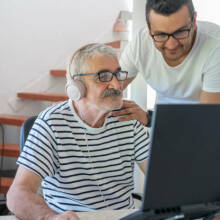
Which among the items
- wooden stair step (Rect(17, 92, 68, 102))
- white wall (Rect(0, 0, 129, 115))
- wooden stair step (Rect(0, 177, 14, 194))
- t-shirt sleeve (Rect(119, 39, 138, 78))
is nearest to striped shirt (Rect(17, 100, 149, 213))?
t-shirt sleeve (Rect(119, 39, 138, 78))

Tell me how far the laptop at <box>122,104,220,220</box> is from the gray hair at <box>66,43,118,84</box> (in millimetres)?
720

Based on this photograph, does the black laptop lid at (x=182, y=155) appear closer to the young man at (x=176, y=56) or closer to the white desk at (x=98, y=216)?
the white desk at (x=98, y=216)

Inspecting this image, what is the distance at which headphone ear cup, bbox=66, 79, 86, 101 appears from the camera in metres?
1.26

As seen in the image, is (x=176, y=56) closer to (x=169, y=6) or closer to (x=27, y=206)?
(x=169, y=6)

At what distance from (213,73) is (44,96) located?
191cm

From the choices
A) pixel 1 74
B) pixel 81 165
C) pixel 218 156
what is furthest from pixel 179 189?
pixel 1 74

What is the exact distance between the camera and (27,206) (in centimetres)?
106

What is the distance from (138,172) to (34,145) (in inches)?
58.2

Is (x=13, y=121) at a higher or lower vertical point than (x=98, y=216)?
lower

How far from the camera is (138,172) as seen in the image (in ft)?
8.34

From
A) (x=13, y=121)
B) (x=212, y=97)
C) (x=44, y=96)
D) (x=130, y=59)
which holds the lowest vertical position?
(x=13, y=121)

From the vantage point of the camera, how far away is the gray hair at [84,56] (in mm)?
1298

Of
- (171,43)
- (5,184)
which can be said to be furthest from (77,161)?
(5,184)

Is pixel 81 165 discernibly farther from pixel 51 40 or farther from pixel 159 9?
pixel 51 40
